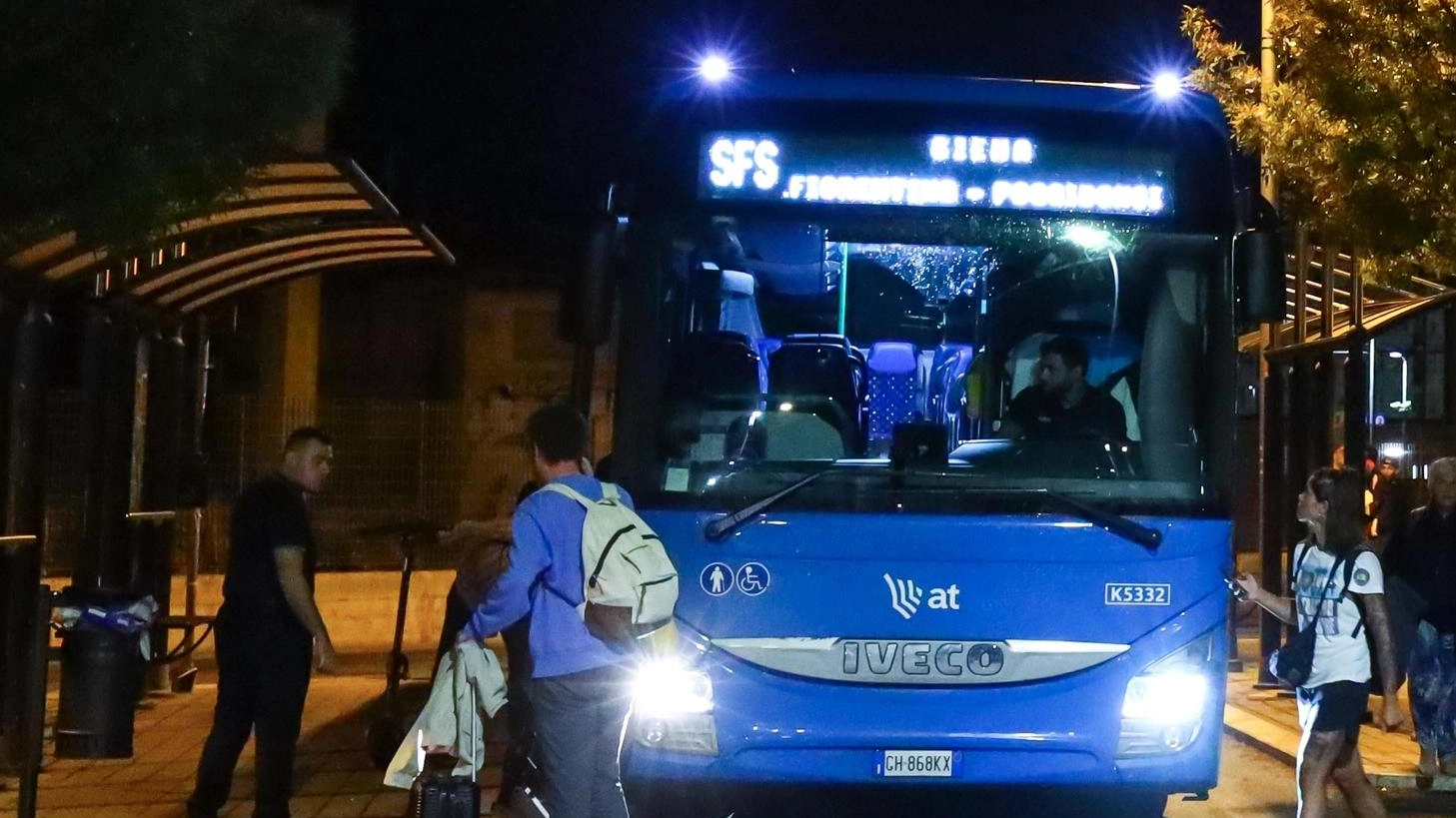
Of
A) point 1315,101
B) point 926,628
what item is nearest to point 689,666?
point 926,628

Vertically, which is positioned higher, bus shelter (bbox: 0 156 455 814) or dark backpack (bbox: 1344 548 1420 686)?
bus shelter (bbox: 0 156 455 814)

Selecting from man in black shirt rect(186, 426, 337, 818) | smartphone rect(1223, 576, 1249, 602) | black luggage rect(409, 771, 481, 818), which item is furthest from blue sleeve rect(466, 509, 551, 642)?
smartphone rect(1223, 576, 1249, 602)

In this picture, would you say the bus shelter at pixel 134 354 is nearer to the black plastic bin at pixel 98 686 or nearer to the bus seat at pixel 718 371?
the black plastic bin at pixel 98 686

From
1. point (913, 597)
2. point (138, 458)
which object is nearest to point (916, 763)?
point (913, 597)

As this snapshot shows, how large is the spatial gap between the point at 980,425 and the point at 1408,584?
4006mm

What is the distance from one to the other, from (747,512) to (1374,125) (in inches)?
260

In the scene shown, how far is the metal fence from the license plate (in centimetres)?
1007

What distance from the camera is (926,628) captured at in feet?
23.5

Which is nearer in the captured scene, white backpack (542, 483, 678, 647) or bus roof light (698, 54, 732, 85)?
white backpack (542, 483, 678, 647)

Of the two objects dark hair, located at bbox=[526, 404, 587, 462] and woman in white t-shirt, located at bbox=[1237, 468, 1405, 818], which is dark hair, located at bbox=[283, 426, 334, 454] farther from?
woman in white t-shirt, located at bbox=[1237, 468, 1405, 818]

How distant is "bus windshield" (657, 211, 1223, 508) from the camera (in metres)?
7.29

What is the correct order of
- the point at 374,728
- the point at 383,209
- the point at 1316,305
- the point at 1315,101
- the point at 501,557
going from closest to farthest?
the point at 501,557 → the point at 374,728 → the point at 383,209 → the point at 1315,101 → the point at 1316,305

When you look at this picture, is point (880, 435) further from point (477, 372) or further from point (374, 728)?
point (477, 372)

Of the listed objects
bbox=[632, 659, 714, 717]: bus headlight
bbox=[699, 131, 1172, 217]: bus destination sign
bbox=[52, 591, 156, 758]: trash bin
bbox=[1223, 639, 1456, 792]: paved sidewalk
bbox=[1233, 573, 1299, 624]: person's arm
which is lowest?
bbox=[1223, 639, 1456, 792]: paved sidewalk
